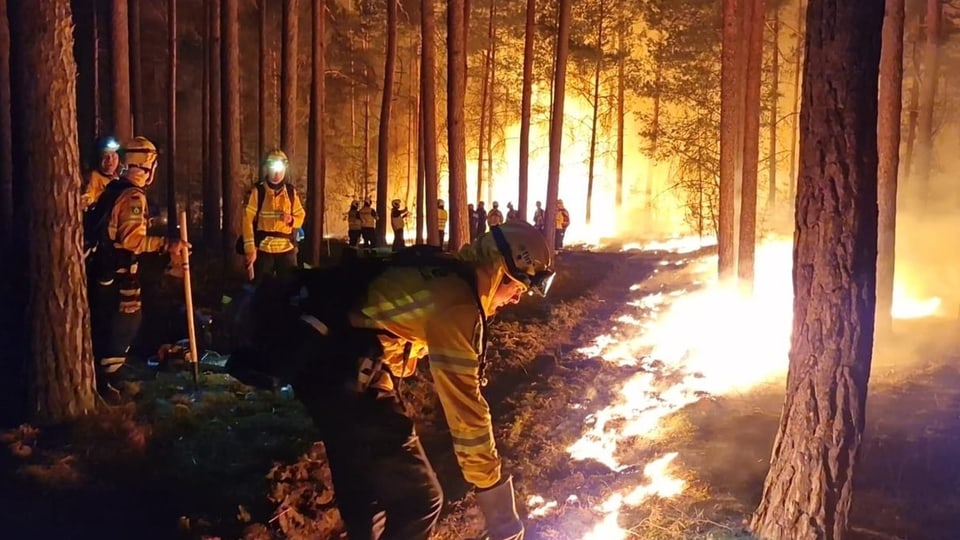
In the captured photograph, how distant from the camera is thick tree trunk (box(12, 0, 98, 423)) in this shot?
5988mm

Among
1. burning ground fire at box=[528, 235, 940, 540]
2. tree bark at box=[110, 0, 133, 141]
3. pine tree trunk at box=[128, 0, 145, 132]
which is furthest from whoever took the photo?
pine tree trunk at box=[128, 0, 145, 132]

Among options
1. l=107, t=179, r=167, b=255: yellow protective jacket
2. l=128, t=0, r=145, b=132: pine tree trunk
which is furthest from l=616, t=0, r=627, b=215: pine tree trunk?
l=107, t=179, r=167, b=255: yellow protective jacket

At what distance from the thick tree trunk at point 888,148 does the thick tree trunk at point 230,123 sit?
11.5 m

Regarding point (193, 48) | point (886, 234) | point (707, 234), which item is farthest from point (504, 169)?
point (886, 234)

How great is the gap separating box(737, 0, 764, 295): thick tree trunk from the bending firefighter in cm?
1122

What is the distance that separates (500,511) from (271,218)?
634 centimetres

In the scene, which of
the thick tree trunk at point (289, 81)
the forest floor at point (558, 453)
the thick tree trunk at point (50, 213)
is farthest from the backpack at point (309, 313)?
the thick tree trunk at point (289, 81)

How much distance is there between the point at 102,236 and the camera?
21.9 feet

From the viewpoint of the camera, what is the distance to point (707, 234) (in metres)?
32.3

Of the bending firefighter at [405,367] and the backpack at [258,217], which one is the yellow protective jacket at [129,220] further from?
the bending firefighter at [405,367]

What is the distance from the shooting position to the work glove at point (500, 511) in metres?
3.30

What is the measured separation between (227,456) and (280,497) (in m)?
0.99

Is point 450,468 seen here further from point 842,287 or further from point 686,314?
point 686,314

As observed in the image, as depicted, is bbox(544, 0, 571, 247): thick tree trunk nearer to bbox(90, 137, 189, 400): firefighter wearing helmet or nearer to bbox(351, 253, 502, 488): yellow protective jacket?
bbox(90, 137, 189, 400): firefighter wearing helmet
